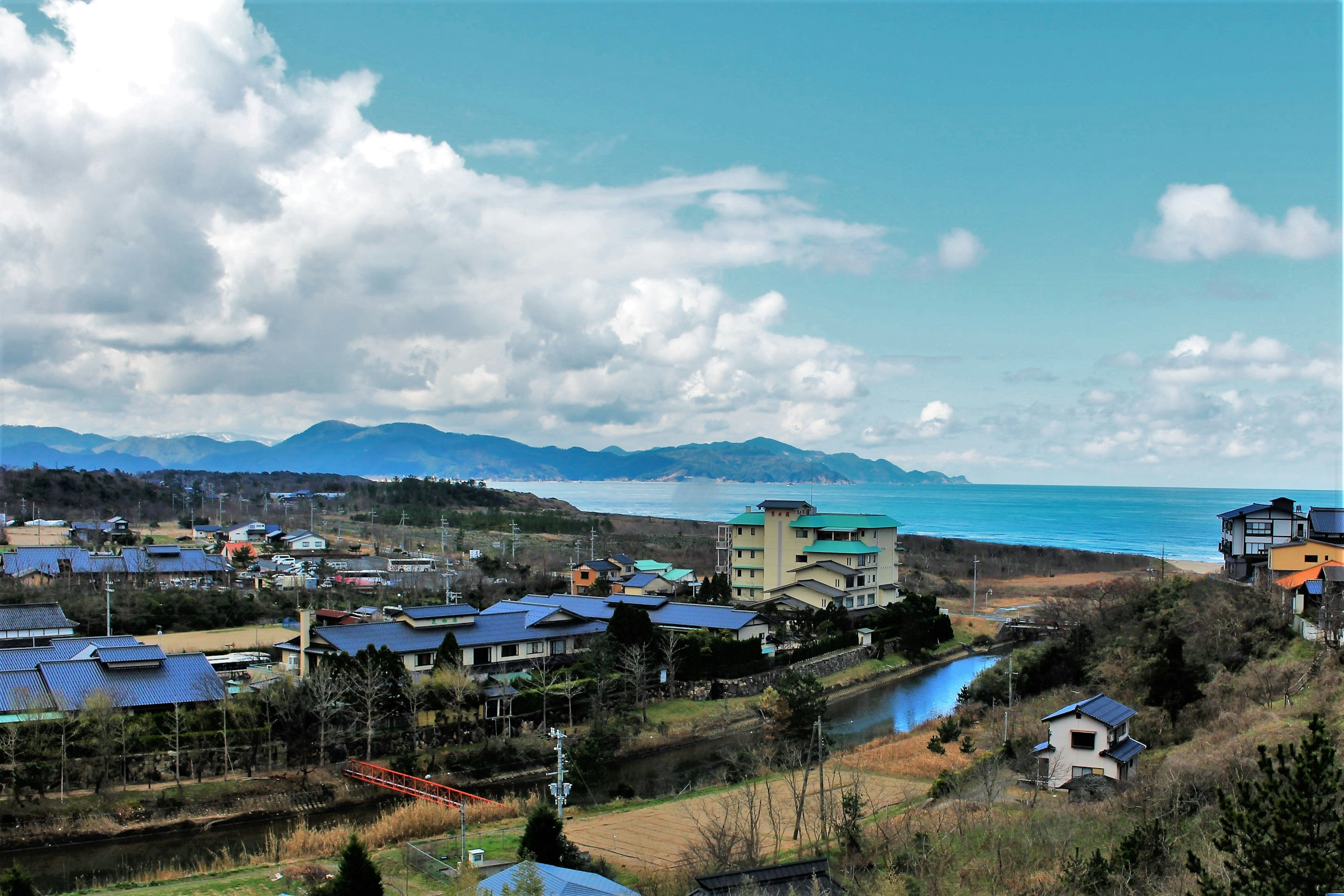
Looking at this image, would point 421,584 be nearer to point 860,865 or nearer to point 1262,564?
point 860,865

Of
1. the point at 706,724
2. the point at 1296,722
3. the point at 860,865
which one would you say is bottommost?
the point at 706,724

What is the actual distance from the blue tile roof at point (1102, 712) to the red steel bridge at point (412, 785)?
1268 cm

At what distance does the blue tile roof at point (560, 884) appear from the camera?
34.4 feet

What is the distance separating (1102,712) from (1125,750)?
1.04 meters

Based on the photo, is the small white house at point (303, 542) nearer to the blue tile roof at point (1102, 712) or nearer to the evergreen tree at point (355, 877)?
the evergreen tree at point (355, 877)

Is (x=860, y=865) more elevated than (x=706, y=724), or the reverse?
(x=860, y=865)

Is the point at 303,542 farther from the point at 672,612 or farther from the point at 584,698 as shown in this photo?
the point at 584,698

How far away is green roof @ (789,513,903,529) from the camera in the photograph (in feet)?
149

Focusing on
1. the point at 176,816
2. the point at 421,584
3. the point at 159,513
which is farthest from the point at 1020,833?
the point at 159,513

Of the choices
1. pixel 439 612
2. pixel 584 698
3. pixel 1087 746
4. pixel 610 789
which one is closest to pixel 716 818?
pixel 610 789

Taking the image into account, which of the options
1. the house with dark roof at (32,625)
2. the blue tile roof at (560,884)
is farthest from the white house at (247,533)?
the blue tile roof at (560,884)

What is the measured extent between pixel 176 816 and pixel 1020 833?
56.7 feet

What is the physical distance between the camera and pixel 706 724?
1108 inches

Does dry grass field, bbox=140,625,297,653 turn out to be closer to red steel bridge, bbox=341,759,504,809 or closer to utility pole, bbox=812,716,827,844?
red steel bridge, bbox=341,759,504,809
